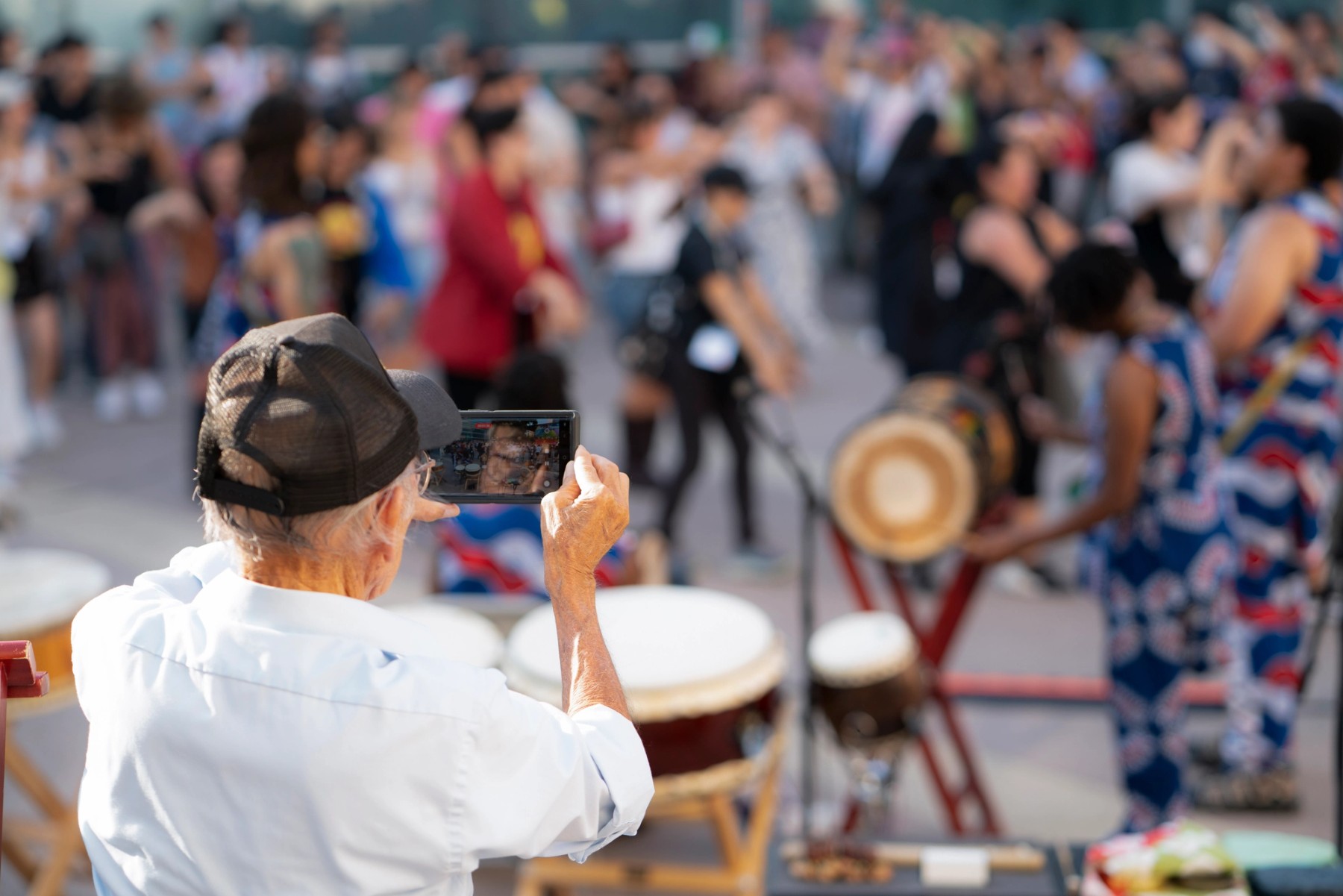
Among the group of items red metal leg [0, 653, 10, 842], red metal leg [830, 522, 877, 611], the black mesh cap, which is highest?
the black mesh cap

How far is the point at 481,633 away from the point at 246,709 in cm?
176

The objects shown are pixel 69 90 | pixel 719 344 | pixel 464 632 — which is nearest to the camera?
pixel 464 632

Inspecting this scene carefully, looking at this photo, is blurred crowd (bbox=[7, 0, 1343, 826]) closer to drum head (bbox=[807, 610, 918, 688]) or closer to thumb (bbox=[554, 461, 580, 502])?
drum head (bbox=[807, 610, 918, 688])

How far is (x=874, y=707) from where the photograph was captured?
299cm

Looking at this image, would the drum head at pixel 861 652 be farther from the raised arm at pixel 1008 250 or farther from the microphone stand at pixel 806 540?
the raised arm at pixel 1008 250

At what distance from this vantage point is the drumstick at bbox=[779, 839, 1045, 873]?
8.67 ft

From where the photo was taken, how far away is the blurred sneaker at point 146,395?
7.43 meters

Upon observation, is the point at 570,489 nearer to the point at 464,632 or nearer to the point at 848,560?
the point at 464,632

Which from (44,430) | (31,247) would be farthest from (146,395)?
(31,247)

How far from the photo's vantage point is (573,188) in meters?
8.99

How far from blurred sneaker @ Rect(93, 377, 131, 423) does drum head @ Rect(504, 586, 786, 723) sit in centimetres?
503

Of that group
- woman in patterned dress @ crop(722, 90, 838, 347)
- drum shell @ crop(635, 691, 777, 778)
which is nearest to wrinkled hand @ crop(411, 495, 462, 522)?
drum shell @ crop(635, 691, 777, 778)

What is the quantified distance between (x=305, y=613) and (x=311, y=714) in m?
0.10

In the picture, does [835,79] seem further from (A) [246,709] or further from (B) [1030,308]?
(A) [246,709]
